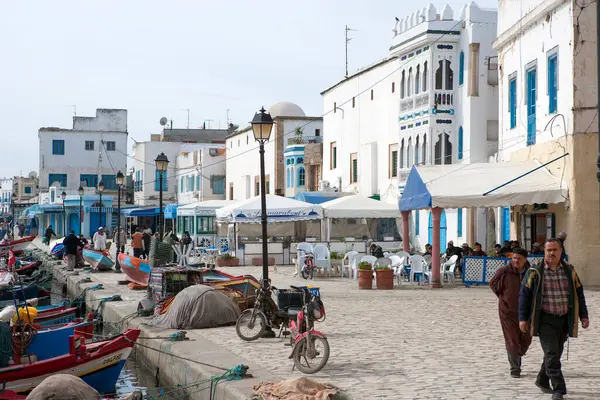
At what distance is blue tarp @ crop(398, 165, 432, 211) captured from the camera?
938 inches

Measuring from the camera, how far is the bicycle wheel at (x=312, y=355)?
11.1 meters

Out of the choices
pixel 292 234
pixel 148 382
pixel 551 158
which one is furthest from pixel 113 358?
pixel 292 234

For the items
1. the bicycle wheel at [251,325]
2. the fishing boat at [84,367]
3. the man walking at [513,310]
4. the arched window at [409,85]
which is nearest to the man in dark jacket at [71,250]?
the arched window at [409,85]

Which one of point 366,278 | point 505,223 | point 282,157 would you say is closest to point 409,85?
point 505,223

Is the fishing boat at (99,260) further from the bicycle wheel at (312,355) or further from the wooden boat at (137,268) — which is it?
the bicycle wheel at (312,355)

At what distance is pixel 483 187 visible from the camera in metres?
23.5

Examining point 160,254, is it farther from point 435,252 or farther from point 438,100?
point 438,100

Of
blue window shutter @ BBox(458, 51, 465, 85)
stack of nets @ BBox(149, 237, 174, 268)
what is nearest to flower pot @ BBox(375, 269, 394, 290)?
stack of nets @ BBox(149, 237, 174, 268)

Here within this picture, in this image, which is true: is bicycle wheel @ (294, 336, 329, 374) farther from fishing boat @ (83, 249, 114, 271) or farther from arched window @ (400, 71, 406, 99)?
arched window @ (400, 71, 406, 99)

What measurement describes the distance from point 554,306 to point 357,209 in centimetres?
2348

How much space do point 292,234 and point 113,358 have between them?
26993 millimetres

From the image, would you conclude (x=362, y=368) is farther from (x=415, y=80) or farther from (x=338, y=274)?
(x=415, y=80)

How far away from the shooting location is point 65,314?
18.1 meters

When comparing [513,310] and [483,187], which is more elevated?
[483,187]
